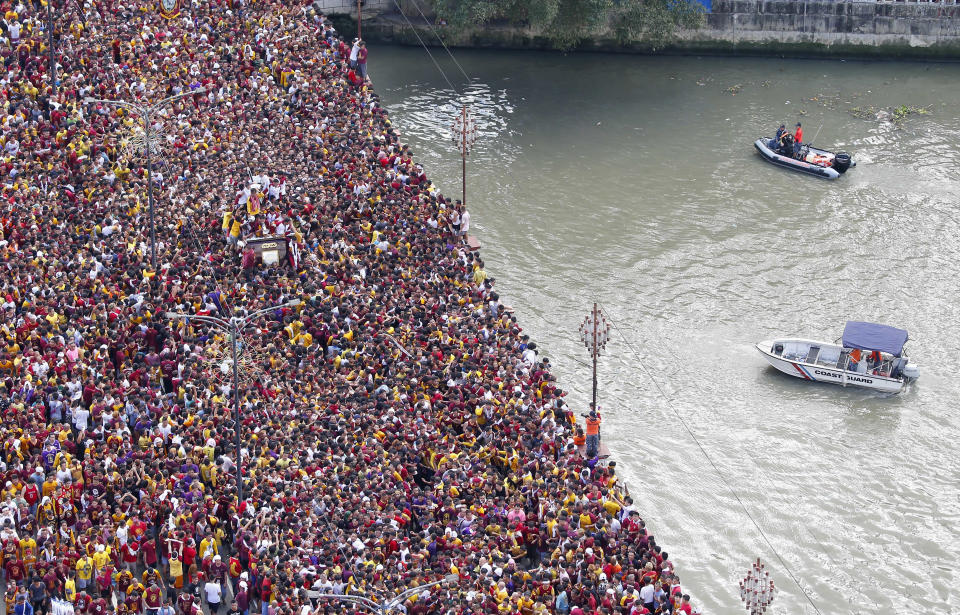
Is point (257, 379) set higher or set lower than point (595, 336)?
higher

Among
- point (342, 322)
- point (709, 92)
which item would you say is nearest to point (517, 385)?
point (342, 322)

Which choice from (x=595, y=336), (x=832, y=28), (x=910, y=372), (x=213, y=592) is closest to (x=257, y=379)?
(x=213, y=592)

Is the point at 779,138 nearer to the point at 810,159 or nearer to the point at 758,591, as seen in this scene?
the point at 810,159

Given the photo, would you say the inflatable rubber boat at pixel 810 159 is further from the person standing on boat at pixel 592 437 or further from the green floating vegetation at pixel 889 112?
the person standing on boat at pixel 592 437

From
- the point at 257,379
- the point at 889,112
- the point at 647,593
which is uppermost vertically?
the point at 257,379

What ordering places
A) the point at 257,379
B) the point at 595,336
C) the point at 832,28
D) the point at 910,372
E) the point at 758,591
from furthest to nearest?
the point at 832,28 → the point at 910,372 → the point at 595,336 → the point at 257,379 → the point at 758,591

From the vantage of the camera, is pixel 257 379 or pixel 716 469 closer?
pixel 257 379

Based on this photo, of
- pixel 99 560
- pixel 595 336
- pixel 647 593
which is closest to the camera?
pixel 99 560
